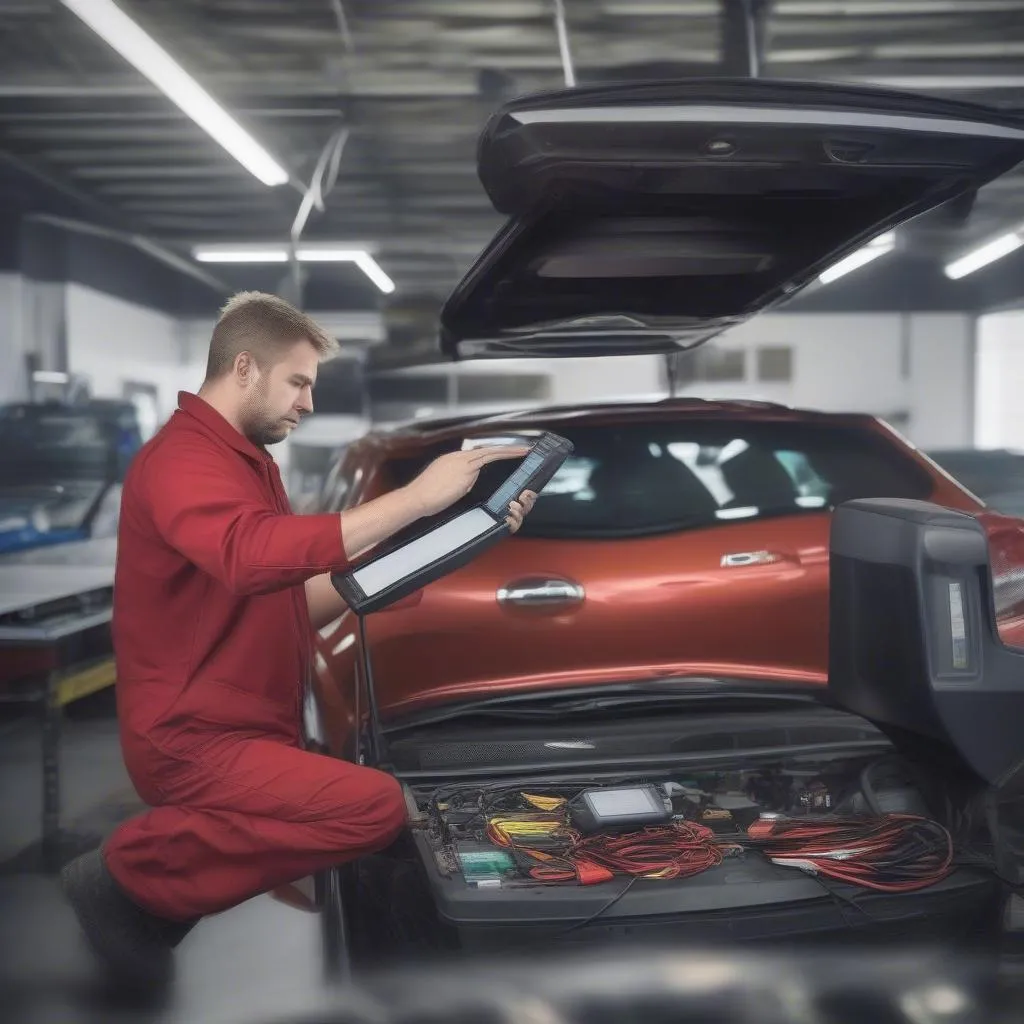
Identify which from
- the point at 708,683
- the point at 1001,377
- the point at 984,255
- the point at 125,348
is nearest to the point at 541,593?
the point at 708,683

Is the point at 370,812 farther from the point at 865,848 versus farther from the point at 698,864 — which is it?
the point at 865,848

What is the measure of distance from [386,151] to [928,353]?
120 inches

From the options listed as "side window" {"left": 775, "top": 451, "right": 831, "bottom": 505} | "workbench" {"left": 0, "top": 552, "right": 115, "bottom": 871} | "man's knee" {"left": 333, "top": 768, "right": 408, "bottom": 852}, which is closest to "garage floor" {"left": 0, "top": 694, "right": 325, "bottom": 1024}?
"workbench" {"left": 0, "top": 552, "right": 115, "bottom": 871}

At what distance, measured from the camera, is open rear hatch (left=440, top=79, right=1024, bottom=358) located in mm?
1779

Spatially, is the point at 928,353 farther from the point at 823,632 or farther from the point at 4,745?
the point at 4,745

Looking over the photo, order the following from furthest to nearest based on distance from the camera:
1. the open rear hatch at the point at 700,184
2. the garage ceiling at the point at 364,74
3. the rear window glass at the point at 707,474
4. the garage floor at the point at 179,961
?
the garage ceiling at the point at 364,74 < the rear window glass at the point at 707,474 < the garage floor at the point at 179,961 < the open rear hatch at the point at 700,184

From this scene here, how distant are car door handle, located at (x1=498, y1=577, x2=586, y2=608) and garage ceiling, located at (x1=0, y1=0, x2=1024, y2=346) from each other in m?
2.44

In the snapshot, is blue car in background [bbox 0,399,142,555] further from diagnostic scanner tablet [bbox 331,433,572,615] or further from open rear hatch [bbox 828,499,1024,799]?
open rear hatch [bbox 828,499,1024,799]

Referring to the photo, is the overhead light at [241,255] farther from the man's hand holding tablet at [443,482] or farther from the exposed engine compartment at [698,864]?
the man's hand holding tablet at [443,482]

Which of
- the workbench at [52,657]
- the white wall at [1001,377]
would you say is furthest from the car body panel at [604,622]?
the white wall at [1001,377]

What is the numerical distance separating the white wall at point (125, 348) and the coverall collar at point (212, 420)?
9.06 ft

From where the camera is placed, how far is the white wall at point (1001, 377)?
21.4 feet

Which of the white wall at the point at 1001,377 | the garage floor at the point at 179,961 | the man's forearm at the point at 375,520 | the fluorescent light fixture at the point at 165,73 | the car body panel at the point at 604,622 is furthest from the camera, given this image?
the white wall at the point at 1001,377

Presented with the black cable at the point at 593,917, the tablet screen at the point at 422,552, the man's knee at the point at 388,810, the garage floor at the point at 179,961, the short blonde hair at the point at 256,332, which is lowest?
the garage floor at the point at 179,961
